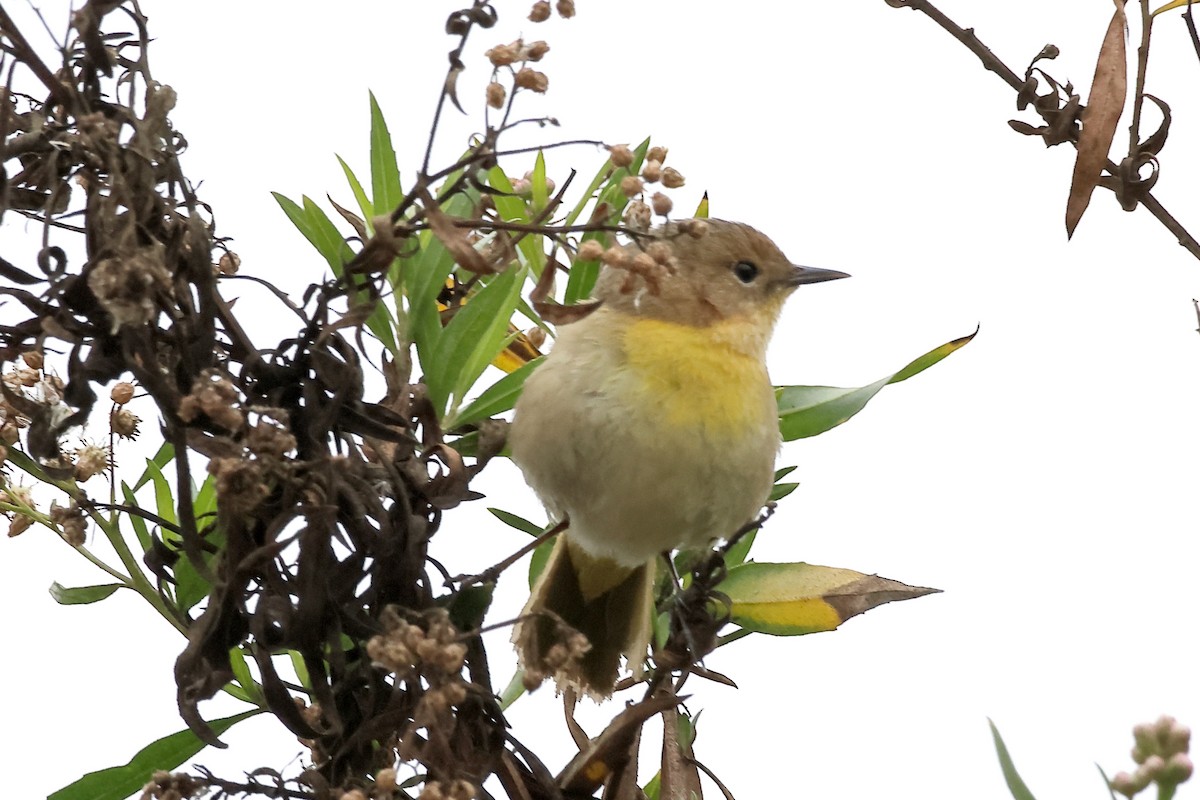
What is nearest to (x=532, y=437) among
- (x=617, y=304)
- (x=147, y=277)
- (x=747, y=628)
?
Answer: (x=617, y=304)

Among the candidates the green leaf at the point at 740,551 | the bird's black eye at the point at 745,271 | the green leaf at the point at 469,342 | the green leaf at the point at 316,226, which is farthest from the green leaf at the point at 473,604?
the bird's black eye at the point at 745,271

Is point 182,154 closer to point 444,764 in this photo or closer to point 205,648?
point 205,648

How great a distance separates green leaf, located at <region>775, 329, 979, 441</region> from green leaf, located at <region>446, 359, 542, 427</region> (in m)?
0.68

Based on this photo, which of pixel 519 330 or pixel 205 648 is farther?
pixel 519 330

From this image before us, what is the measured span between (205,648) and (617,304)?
1971 mm

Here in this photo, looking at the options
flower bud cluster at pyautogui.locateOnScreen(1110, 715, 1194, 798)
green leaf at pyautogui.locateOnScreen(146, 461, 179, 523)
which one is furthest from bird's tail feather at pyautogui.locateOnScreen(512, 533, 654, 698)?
flower bud cluster at pyautogui.locateOnScreen(1110, 715, 1194, 798)

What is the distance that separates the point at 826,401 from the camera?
3.31 meters

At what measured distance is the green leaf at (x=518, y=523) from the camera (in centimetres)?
347

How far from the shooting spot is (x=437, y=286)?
2785 mm

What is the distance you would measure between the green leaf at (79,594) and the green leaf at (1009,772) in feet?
5.70

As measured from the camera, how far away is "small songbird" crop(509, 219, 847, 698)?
3549mm

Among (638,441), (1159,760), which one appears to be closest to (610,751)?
(1159,760)

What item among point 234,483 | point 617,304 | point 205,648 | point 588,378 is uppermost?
point 617,304

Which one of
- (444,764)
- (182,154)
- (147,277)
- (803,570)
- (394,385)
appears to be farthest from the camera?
(803,570)
